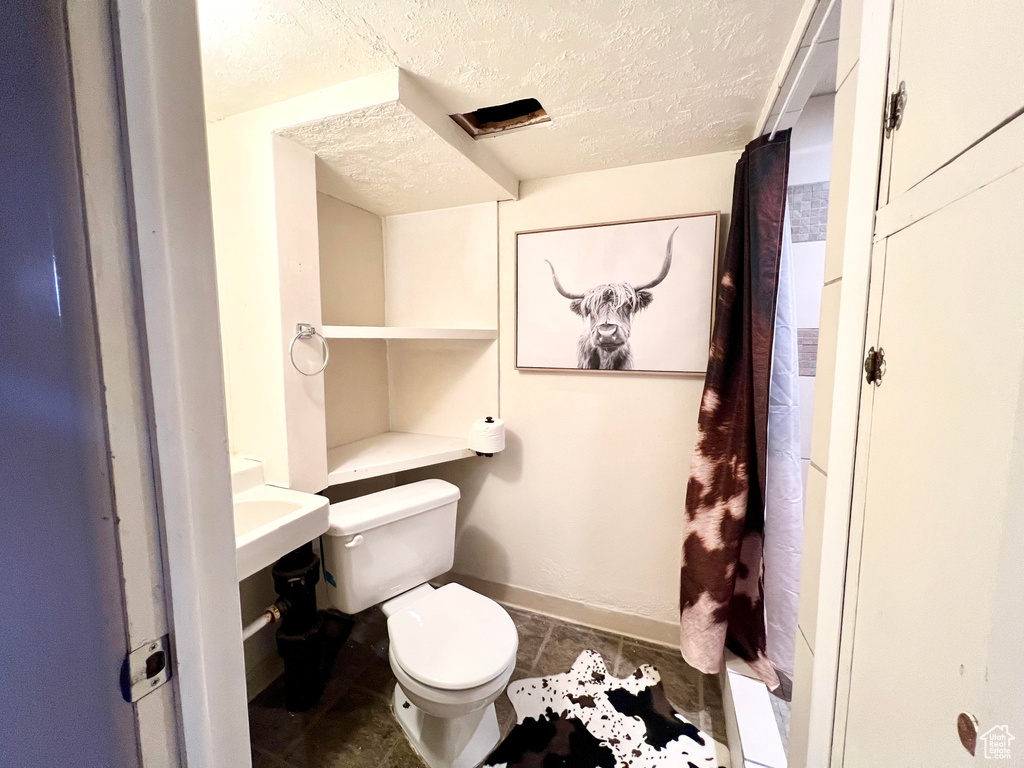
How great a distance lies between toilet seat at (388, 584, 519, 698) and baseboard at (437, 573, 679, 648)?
54 cm

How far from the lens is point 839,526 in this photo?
21.5 inches

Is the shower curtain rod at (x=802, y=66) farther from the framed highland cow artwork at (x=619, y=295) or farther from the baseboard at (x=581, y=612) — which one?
the baseboard at (x=581, y=612)

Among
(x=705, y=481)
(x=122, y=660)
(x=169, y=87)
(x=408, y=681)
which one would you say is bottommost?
(x=408, y=681)

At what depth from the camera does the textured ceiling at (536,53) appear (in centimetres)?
80

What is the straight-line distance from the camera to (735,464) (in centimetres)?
121

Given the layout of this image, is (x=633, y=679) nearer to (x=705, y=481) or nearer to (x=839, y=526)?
(x=705, y=481)

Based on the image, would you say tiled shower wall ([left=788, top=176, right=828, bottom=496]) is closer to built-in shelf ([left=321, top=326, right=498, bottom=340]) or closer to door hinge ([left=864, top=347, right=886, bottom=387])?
door hinge ([left=864, top=347, right=886, bottom=387])

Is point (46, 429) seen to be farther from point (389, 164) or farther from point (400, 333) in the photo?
point (389, 164)

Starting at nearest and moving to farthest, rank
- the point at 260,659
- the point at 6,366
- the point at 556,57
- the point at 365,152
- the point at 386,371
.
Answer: the point at 6,366 < the point at 556,57 < the point at 365,152 < the point at 260,659 < the point at 386,371

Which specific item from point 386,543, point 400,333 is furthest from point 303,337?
point 386,543

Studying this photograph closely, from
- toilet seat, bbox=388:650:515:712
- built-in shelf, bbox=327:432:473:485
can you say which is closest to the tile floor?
toilet seat, bbox=388:650:515:712

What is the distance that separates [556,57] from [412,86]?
386 millimetres

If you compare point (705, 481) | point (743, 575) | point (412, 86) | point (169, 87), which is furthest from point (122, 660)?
point (743, 575)

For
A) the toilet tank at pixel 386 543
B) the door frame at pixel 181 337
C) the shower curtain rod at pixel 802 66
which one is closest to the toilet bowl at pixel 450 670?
the toilet tank at pixel 386 543
